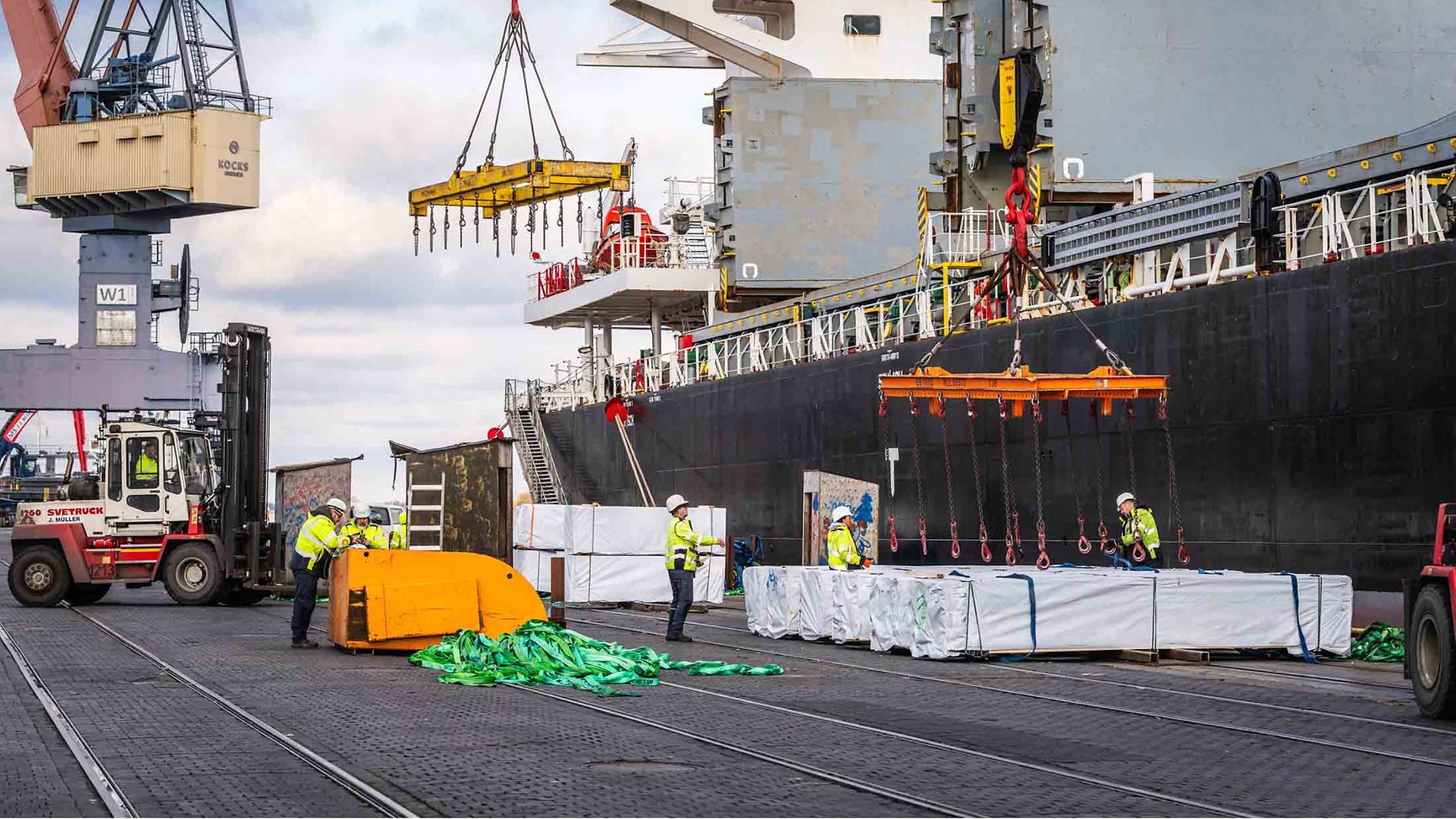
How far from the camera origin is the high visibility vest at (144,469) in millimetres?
27078

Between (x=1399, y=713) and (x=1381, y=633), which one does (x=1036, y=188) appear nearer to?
(x=1381, y=633)

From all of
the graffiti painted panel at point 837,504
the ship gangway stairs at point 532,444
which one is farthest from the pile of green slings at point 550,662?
the ship gangway stairs at point 532,444

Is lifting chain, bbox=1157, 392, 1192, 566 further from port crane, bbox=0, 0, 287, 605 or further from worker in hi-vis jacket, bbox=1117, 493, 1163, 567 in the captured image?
port crane, bbox=0, 0, 287, 605

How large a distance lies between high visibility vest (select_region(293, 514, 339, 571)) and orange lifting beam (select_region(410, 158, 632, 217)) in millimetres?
30021

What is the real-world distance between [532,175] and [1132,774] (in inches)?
1583

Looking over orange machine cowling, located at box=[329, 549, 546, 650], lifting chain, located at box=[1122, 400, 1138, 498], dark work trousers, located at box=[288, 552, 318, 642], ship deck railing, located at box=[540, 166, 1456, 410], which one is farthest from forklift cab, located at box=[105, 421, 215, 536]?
lifting chain, located at box=[1122, 400, 1138, 498]

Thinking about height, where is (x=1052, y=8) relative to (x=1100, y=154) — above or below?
above

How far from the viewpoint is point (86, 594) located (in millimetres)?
28234

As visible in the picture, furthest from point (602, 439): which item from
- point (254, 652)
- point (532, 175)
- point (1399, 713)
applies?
point (1399, 713)

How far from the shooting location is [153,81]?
70875 mm

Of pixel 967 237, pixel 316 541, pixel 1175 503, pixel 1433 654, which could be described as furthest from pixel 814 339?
pixel 1433 654

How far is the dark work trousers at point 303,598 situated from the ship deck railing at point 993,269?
9.36 m

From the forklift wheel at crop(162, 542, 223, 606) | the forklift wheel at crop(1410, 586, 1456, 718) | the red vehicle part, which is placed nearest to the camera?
the forklift wheel at crop(1410, 586, 1456, 718)

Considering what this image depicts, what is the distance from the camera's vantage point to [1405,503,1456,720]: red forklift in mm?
12406
